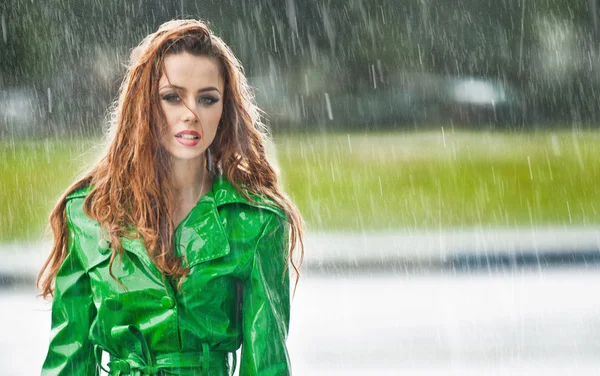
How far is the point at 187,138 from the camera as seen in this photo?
8.04 feet

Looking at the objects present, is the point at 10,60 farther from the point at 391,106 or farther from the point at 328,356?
the point at 328,356

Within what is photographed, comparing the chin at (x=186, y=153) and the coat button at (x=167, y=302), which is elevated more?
the chin at (x=186, y=153)

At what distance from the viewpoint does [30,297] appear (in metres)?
10.5

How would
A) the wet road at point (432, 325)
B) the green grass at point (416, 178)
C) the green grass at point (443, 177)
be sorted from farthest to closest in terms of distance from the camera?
the green grass at point (443, 177) < the green grass at point (416, 178) < the wet road at point (432, 325)

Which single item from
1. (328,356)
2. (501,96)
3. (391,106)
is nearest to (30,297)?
(328,356)

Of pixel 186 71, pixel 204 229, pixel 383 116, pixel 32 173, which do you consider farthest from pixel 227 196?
pixel 383 116

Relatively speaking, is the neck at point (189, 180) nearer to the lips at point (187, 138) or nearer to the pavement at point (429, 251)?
the lips at point (187, 138)

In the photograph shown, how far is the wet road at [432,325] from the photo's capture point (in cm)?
722

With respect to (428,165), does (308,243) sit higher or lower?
lower

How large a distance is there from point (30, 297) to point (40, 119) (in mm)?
4798

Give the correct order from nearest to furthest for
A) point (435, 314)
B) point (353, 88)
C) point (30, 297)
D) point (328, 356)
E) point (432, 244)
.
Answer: point (328, 356), point (435, 314), point (30, 297), point (432, 244), point (353, 88)

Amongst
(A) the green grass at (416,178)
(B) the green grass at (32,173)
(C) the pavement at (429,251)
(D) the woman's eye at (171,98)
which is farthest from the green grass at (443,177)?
(D) the woman's eye at (171,98)

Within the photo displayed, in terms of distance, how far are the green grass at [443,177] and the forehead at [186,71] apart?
12705 mm

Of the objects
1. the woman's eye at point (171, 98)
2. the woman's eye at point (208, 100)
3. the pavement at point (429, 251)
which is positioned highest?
the woman's eye at point (171, 98)
